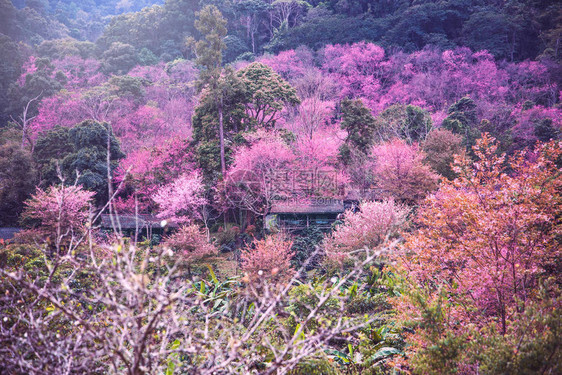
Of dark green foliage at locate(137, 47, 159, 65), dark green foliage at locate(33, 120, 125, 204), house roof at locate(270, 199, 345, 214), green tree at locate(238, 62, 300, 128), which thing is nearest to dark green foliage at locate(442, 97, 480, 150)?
house roof at locate(270, 199, 345, 214)

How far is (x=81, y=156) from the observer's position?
15672mm

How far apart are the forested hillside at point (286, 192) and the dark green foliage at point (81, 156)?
11cm

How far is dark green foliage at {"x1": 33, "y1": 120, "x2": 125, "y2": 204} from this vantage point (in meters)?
15.5

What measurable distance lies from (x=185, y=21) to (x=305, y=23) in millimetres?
14949

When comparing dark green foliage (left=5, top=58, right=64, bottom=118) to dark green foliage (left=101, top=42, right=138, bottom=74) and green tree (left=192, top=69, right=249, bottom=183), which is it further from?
green tree (left=192, top=69, right=249, bottom=183)

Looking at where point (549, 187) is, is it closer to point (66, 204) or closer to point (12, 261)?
point (12, 261)

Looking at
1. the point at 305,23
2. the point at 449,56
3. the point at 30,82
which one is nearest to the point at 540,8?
the point at 449,56

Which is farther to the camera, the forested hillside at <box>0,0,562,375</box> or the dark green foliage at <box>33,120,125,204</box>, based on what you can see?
the dark green foliage at <box>33,120,125,204</box>

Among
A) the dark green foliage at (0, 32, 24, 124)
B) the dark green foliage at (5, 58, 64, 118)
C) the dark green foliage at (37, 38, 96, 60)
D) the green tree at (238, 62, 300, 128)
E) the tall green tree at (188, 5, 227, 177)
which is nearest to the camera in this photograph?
the tall green tree at (188, 5, 227, 177)

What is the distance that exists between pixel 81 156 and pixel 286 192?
11.1 metres

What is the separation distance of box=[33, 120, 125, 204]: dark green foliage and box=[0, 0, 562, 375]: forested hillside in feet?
0.36

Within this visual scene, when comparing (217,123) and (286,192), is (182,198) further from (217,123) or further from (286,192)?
(286,192)

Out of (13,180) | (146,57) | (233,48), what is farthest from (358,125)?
(146,57)

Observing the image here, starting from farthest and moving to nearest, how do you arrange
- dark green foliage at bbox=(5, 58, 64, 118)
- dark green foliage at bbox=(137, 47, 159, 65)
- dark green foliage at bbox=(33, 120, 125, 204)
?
dark green foliage at bbox=(137, 47, 159, 65) < dark green foliage at bbox=(5, 58, 64, 118) < dark green foliage at bbox=(33, 120, 125, 204)
